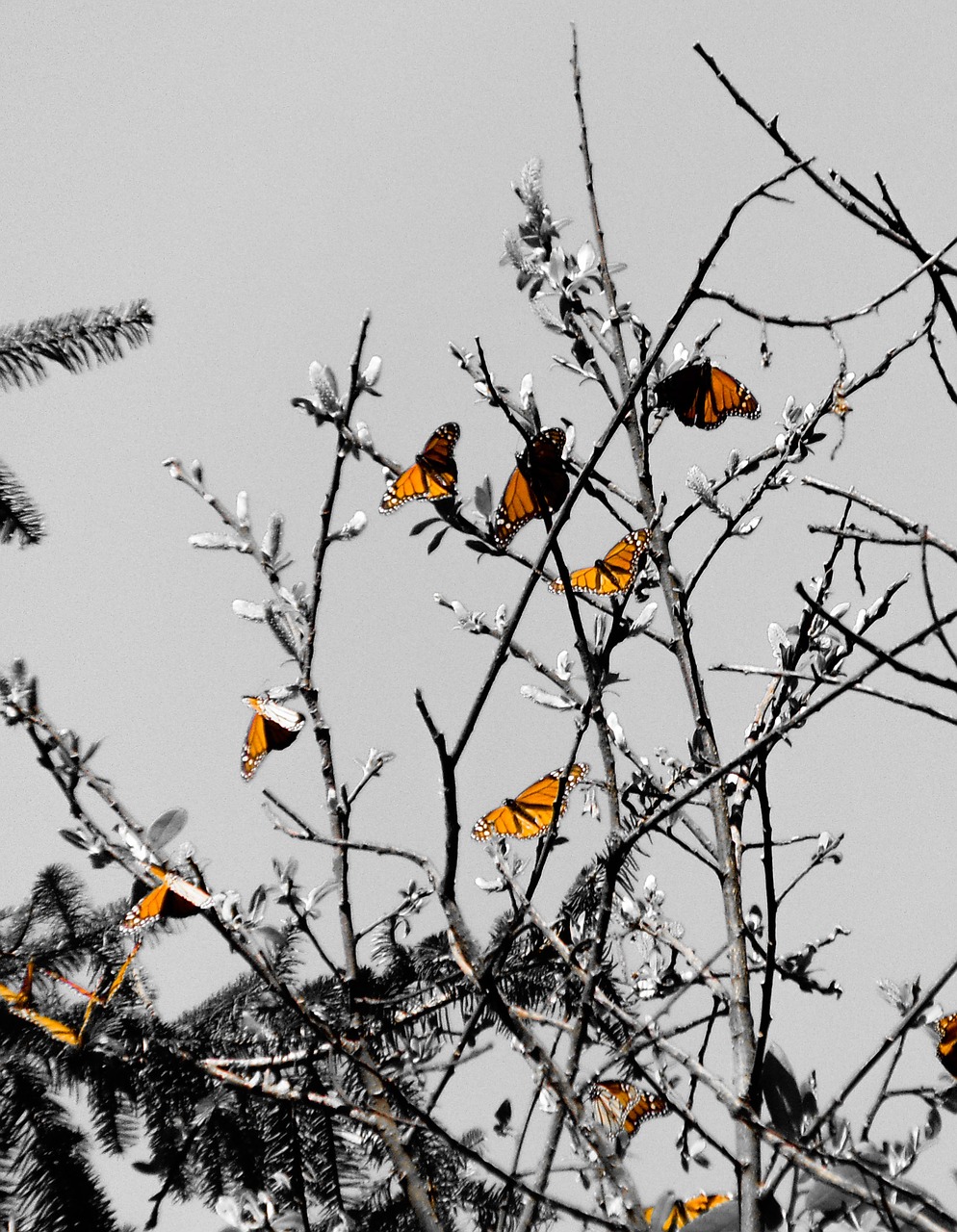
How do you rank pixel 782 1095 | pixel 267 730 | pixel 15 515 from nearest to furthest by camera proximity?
pixel 782 1095, pixel 267 730, pixel 15 515

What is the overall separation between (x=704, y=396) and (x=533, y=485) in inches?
34.1

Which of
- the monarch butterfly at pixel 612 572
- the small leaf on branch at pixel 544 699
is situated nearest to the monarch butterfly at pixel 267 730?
the small leaf on branch at pixel 544 699

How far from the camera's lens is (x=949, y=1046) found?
1.31 metres

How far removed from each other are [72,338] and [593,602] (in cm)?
260

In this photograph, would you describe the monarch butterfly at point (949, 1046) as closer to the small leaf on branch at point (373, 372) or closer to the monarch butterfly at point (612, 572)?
the monarch butterfly at point (612, 572)

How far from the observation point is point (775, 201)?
4.21 feet

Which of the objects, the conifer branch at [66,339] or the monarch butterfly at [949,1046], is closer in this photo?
the monarch butterfly at [949,1046]

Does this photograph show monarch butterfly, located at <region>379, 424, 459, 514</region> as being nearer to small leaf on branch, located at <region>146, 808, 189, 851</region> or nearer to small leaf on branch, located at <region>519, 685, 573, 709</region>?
small leaf on branch, located at <region>519, 685, 573, 709</region>

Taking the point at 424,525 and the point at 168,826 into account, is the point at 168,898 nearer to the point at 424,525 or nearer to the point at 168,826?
the point at 168,826

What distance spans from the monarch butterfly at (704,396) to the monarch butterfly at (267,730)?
2.87 ft

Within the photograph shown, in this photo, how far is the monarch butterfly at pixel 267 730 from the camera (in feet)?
5.02

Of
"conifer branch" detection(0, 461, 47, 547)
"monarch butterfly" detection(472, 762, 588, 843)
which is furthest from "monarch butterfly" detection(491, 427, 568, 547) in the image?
"conifer branch" detection(0, 461, 47, 547)

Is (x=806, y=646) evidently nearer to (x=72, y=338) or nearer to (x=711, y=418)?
(x=711, y=418)

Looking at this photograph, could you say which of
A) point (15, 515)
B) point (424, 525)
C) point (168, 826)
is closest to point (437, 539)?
point (424, 525)
